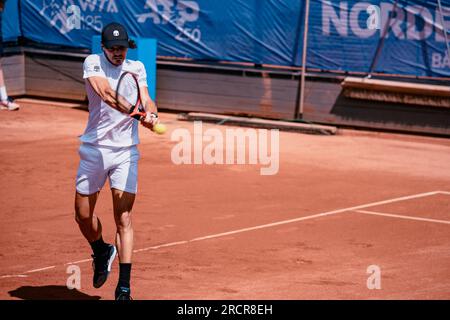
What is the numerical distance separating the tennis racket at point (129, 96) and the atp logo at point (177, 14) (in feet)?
36.8

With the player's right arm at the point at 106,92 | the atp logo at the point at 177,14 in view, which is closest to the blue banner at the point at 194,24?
the atp logo at the point at 177,14

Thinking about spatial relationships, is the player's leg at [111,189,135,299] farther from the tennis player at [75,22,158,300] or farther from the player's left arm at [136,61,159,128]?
the player's left arm at [136,61,159,128]

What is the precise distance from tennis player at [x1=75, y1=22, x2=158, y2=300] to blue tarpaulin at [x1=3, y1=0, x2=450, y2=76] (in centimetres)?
1036

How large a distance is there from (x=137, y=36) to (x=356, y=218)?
9550mm

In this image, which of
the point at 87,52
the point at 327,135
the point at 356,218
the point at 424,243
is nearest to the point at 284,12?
the point at 327,135

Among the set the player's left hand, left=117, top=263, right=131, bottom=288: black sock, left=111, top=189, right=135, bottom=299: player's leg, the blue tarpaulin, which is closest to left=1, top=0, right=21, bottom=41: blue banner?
the blue tarpaulin

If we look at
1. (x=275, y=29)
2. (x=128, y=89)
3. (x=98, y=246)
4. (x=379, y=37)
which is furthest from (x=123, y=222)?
(x=275, y=29)

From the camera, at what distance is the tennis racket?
23.3ft

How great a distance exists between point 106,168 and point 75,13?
12864 mm

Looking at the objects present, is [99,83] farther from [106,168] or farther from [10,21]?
[10,21]

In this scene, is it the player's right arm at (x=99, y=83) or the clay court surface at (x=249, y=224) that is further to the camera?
the clay court surface at (x=249, y=224)

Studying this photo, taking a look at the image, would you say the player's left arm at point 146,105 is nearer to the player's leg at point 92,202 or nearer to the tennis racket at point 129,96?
the tennis racket at point 129,96

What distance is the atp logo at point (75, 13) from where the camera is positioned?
19.2 m

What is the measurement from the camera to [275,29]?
17.9 metres
